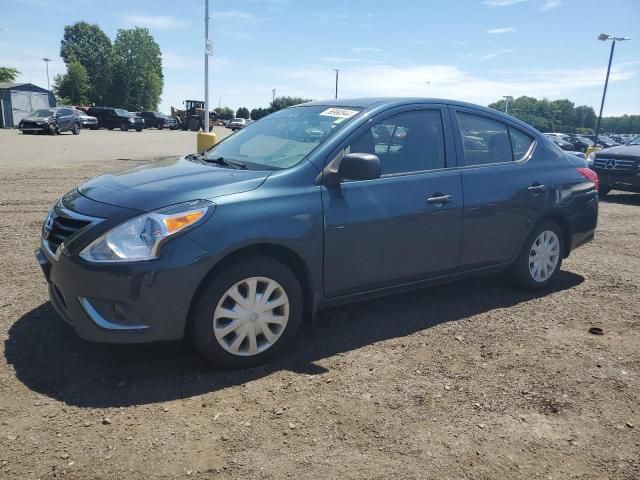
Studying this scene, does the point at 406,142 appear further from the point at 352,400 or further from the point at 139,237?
the point at 139,237

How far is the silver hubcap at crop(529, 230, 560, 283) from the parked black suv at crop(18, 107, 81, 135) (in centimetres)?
3104

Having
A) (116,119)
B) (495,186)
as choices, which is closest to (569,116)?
(116,119)

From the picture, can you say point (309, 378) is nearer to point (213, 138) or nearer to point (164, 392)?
point (164, 392)

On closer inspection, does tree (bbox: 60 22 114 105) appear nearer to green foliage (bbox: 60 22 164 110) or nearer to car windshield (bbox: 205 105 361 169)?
green foliage (bbox: 60 22 164 110)

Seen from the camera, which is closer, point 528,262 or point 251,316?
point 251,316

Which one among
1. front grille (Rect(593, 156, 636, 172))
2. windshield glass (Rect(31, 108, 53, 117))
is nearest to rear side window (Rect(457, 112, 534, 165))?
front grille (Rect(593, 156, 636, 172))

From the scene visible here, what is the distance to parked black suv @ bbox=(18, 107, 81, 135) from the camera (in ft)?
97.5

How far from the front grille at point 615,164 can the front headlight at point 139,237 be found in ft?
37.1

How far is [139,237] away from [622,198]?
12.7 meters

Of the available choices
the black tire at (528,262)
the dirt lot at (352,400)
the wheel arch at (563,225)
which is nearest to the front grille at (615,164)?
the wheel arch at (563,225)

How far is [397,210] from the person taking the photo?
12.4 feet

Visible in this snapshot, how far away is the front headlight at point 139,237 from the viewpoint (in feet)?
9.50

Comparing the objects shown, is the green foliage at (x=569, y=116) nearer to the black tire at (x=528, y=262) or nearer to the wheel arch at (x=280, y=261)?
the black tire at (x=528, y=262)

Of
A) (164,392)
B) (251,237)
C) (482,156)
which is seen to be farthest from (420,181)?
(164,392)
